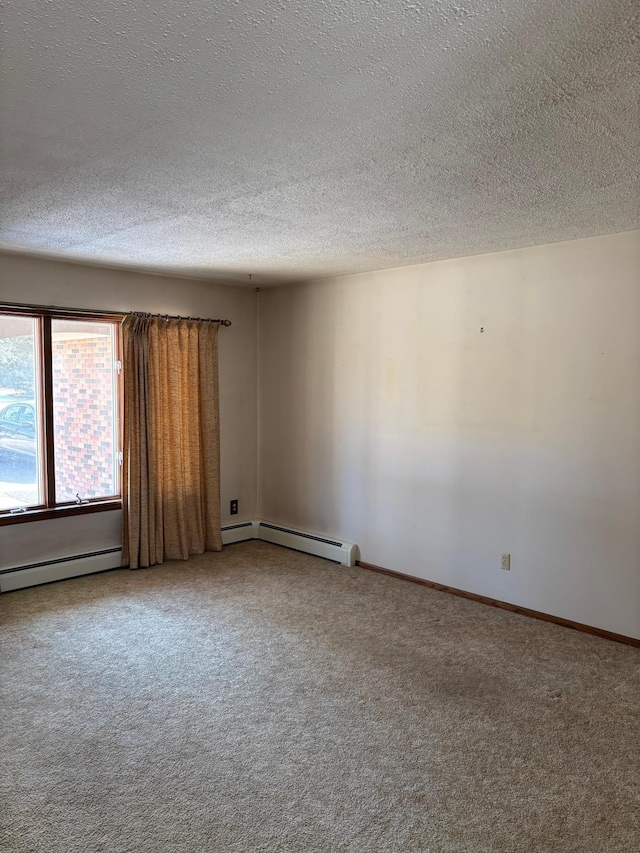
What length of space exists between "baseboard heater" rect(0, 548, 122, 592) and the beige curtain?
0.13 metres

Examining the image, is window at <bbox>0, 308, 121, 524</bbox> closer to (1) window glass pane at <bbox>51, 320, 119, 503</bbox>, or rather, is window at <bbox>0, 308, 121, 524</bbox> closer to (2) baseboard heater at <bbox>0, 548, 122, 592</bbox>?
(1) window glass pane at <bbox>51, 320, 119, 503</bbox>

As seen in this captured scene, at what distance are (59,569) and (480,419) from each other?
127 inches

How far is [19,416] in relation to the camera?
14.6 ft

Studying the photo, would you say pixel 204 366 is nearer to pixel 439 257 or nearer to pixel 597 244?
pixel 439 257

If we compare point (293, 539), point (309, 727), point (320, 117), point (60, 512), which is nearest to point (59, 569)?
point (60, 512)

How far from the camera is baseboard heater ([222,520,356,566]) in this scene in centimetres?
506

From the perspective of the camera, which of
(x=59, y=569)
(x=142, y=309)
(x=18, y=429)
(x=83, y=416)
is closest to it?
(x=18, y=429)

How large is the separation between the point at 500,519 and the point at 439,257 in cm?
182

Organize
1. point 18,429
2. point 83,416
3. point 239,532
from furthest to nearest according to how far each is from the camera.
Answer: point 239,532 → point 83,416 → point 18,429

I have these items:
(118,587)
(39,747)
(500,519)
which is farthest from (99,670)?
(500,519)

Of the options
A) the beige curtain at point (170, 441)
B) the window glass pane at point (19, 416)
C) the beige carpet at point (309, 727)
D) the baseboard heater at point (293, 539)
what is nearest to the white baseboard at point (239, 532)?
the baseboard heater at point (293, 539)

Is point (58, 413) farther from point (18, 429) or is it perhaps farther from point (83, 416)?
point (18, 429)

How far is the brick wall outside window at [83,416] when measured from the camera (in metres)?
4.62

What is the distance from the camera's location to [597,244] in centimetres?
361
